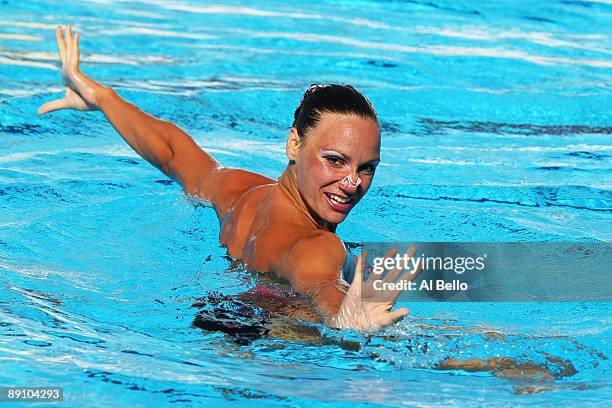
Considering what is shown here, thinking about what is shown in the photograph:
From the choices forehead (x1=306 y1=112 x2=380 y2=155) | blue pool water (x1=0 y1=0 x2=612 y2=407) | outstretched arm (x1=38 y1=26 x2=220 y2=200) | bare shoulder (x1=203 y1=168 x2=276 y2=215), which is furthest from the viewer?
outstretched arm (x1=38 y1=26 x2=220 y2=200)

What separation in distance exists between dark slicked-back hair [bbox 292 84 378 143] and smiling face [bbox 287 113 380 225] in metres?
0.02

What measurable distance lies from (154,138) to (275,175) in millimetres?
1770

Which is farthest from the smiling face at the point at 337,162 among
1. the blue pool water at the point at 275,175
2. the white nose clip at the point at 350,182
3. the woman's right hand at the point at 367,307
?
the woman's right hand at the point at 367,307

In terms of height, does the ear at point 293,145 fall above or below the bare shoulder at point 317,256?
above

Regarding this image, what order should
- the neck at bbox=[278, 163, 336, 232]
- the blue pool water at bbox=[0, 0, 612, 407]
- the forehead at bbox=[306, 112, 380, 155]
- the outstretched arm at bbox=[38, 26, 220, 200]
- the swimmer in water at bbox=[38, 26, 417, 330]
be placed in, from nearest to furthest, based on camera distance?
the swimmer in water at bbox=[38, 26, 417, 330]
the blue pool water at bbox=[0, 0, 612, 407]
the forehead at bbox=[306, 112, 380, 155]
the neck at bbox=[278, 163, 336, 232]
the outstretched arm at bbox=[38, 26, 220, 200]

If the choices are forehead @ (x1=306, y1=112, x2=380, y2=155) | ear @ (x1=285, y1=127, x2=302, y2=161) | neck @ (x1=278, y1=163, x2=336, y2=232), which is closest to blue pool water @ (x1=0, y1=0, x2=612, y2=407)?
neck @ (x1=278, y1=163, x2=336, y2=232)

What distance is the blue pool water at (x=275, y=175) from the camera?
348 centimetres

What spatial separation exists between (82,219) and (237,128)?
2.68 metres

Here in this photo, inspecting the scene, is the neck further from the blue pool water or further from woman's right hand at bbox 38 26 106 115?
woman's right hand at bbox 38 26 106 115

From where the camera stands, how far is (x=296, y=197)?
4.10m

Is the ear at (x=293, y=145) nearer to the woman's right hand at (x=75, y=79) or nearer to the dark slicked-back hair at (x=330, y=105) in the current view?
the dark slicked-back hair at (x=330, y=105)

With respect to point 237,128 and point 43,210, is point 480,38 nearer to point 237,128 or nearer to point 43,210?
point 237,128

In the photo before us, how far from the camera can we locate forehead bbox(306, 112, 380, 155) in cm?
381

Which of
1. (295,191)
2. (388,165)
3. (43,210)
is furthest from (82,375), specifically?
(388,165)
